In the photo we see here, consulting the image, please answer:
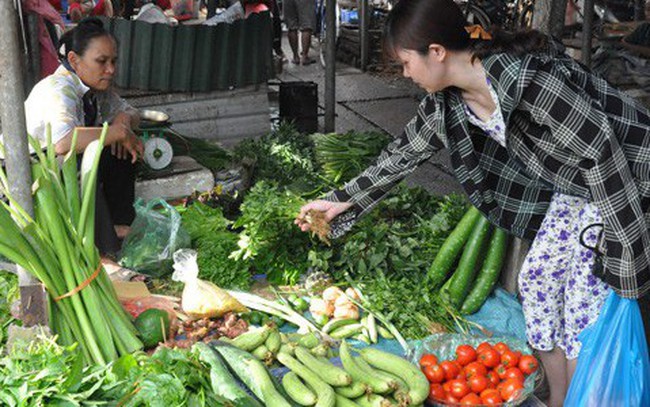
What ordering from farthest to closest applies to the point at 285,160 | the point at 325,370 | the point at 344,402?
the point at 285,160 → the point at 325,370 → the point at 344,402

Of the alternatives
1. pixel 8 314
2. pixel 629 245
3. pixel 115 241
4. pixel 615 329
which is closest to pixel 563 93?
pixel 629 245

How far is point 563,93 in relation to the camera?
107 inches

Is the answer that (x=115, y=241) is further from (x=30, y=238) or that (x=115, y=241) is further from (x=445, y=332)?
(x=445, y=332)

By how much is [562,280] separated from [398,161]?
783mm

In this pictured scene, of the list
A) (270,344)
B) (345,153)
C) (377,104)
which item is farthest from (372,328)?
(377,104)

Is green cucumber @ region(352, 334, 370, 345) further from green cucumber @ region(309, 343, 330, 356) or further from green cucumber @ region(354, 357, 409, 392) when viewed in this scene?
green cucumber @ region(354, 357, 409, 392)

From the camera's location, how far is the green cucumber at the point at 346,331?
151 inches

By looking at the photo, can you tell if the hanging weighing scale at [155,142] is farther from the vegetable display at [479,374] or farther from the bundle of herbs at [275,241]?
the vegetable display at [479,374]

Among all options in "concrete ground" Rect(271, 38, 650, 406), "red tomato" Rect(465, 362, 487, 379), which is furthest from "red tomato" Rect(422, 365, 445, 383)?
"concrete ground" Rect(271, 38, 650, 406)

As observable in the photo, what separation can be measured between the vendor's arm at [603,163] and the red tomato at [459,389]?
2.13 ft

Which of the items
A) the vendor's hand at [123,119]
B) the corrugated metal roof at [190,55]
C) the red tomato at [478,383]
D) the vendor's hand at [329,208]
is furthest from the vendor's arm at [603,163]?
the corrugated metal roof at [190,55]

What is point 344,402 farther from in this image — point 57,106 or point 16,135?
point 57,106

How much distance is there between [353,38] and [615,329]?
30.9 ft

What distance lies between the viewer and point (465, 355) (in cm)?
327
